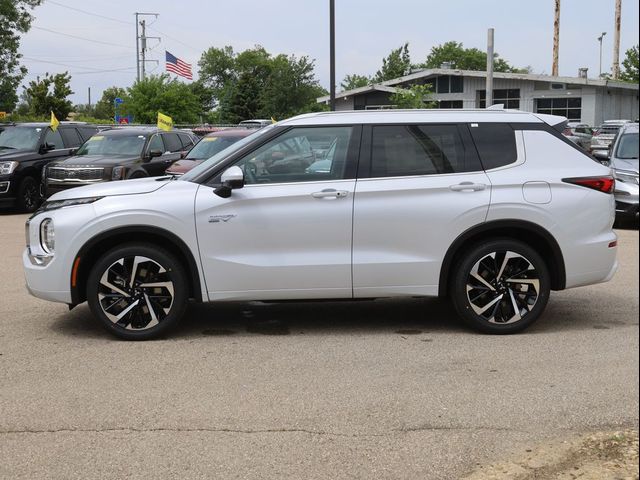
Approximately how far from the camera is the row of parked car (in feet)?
51.9

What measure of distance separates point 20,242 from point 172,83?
30198mm

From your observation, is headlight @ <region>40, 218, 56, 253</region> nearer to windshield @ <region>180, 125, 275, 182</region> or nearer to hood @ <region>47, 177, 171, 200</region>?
hood @ <region>47, 177, 171, 200</region>

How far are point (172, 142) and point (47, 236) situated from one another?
500 inches

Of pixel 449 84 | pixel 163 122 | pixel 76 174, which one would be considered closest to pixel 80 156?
pixel 76 174

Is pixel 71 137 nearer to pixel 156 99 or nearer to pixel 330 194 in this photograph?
pixel 330 194

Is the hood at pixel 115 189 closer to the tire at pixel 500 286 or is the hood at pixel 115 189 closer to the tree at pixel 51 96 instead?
the tire at pixel 500 286

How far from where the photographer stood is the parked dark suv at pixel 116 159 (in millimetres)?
15758

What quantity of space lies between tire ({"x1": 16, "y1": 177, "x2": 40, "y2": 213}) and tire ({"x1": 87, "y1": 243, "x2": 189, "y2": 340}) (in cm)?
1210

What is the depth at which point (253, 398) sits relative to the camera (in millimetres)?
4781

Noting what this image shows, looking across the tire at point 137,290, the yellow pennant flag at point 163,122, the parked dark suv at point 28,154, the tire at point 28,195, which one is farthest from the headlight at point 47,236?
the yellow pennant flag at point 163,122

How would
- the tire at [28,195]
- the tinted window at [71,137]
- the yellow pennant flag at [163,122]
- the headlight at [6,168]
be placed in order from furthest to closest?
1. the yellow pennant flag at [163,122]
2. the tinted window at [71,137]
3. the tire at [28,195]
4. the headlight at [6,168]

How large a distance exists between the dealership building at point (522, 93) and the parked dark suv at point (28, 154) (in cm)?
2504

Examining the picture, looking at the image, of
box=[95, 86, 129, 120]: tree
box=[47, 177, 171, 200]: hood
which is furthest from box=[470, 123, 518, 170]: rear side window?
box=[95, 86, 129, 120]: tree

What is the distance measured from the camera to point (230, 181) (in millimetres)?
5918
